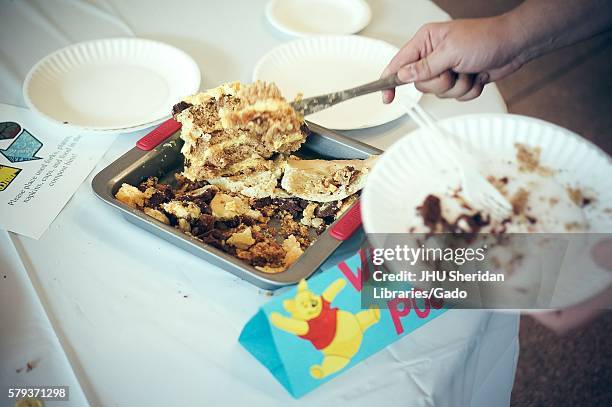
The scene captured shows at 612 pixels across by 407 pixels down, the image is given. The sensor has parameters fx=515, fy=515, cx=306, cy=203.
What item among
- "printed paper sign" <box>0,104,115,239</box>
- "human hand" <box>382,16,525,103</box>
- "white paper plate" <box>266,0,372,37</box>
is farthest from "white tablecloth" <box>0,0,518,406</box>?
"white paper plate" <box>266,0,372,37</box>

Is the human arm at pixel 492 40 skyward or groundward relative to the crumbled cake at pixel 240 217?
skyward

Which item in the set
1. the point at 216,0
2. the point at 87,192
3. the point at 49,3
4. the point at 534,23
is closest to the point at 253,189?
the point at 87,192

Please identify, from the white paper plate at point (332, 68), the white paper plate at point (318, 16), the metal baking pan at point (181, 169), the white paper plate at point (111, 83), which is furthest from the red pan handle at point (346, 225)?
the white paper plate at point (318, 16)

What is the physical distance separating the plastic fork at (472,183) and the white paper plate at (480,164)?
12 mm

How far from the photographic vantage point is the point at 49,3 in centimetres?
124

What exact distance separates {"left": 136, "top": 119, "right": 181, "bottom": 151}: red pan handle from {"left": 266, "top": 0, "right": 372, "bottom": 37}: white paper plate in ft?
1.41

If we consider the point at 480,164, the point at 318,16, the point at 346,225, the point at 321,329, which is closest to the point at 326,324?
the point at 321,329

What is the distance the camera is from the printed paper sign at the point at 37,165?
832 mm

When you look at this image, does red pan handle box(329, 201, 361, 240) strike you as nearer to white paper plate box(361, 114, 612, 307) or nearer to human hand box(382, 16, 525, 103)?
white paper plate box(361, 114, 612, 307)

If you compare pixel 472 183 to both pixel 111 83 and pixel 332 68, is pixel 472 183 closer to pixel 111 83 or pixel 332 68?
pixel 332 68

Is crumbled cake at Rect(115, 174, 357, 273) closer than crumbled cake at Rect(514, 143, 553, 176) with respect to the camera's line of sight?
No

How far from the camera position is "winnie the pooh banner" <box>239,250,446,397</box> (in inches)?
23.0

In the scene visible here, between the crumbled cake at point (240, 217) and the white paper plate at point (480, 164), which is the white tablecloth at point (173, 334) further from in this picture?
the white paper plate at point (480, 164)

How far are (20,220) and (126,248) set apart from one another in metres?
0.19
